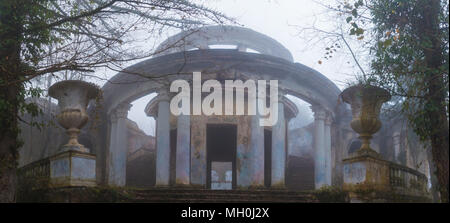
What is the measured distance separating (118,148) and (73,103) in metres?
7.25

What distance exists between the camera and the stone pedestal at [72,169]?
8805mm

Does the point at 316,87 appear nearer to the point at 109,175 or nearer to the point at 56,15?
the point at 109,175

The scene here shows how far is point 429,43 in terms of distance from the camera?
766cm

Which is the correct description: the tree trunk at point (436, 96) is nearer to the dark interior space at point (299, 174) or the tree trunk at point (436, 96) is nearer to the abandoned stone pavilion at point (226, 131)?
the abandoned stone pavilion at point (226, 131)

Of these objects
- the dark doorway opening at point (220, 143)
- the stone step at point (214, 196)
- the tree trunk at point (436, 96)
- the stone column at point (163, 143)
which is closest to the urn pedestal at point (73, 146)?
the stone step at point (214, 196)

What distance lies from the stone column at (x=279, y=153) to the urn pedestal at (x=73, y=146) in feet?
21.9

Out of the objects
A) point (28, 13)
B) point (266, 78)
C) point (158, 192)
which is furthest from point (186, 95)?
point (28, 13)

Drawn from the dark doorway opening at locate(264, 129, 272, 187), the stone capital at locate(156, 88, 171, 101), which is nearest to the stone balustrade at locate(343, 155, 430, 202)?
the stone capital at locate(156, 88, 171, 101)

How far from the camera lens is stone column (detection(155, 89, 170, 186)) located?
48.0 ft

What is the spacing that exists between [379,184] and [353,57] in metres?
2.67

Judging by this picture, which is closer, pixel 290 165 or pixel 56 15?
pixel 56 15

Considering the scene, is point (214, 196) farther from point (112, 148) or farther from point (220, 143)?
point (220, 143)

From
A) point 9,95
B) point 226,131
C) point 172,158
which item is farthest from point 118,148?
point 9,95

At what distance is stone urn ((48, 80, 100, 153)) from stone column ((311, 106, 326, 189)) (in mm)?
9136
